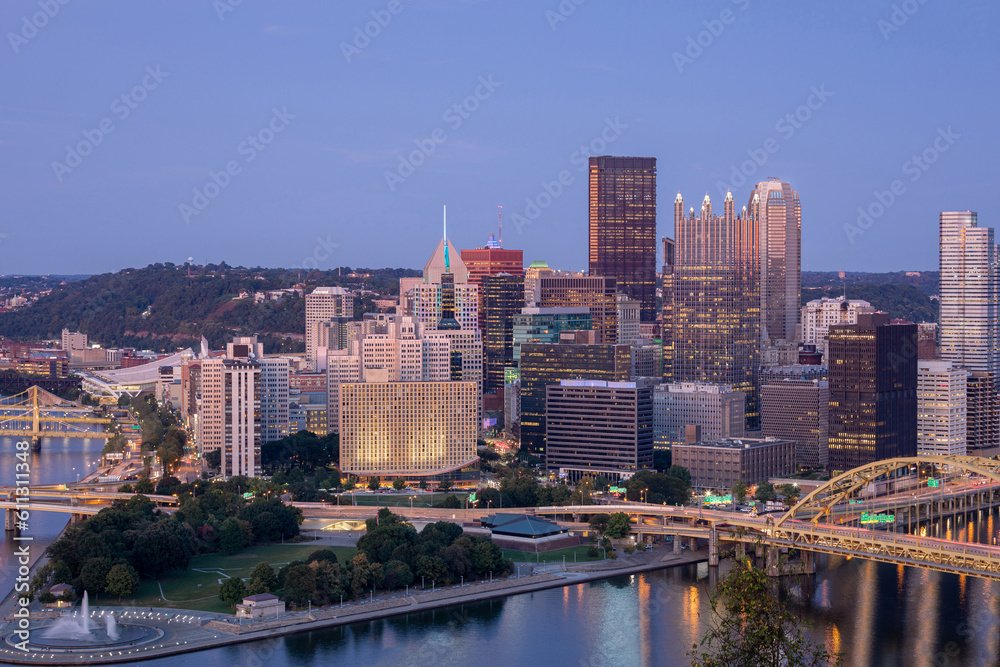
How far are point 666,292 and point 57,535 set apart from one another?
42212 millimetres

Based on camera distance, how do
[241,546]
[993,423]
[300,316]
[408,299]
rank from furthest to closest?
[300,316] → [408,299] → [993,423] → [241,546]

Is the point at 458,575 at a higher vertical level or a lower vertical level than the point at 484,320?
lower

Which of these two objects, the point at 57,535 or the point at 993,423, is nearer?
the point at 57,535

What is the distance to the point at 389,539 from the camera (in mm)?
36531

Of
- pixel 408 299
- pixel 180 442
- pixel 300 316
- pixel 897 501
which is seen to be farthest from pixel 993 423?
pixel 300 316

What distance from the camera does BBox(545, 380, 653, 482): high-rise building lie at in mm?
52844

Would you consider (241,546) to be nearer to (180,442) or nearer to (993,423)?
(180,442)

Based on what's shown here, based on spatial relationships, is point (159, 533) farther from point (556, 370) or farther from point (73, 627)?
point (556, 370)

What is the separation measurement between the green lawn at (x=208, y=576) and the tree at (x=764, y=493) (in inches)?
603

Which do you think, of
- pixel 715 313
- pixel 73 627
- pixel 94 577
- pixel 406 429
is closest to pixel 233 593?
pixel 94 577

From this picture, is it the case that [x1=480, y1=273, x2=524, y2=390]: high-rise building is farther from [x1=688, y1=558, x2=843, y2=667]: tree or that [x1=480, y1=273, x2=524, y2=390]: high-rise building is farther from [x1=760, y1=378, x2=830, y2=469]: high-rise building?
[x1=688, y1=558, x2=843, y2=667]: tree

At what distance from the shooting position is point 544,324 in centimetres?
7244

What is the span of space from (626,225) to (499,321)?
69.0ft

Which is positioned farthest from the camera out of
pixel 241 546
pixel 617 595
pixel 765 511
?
pixel 765 511
